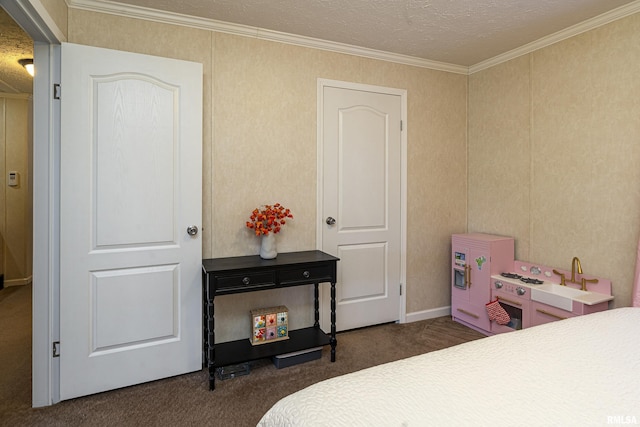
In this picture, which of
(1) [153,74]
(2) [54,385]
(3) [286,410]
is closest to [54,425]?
(2) [54,385]

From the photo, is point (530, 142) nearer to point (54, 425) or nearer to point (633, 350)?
point (633, 350)

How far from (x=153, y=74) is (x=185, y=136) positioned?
416mm

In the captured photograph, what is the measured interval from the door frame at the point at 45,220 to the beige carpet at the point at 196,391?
0.21 metres

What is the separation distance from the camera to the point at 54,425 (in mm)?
1904

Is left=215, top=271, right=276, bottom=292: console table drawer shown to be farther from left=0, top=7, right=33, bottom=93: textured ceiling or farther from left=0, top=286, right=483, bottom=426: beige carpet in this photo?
left=0, top=7, right=33, bottom=93: textured ceiling

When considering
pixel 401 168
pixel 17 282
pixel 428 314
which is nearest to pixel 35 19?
pixel 401 168

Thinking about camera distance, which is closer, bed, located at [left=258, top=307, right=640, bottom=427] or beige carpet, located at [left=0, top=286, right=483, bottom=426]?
bed, located at [left=258, top=307, right=640, bottom=427]

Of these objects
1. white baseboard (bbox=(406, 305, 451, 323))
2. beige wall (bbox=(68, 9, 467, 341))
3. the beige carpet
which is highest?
beige wall (bbox=(68, 9, 467, 341))

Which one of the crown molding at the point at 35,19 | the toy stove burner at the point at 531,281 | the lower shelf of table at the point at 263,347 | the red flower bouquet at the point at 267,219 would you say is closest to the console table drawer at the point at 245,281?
the red flower bouquet at the point at 267,219

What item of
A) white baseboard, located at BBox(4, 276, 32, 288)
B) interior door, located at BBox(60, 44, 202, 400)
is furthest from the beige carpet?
white baseboard, located at BBox(4, 276, 32, 288)

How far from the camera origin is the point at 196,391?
7.30ft

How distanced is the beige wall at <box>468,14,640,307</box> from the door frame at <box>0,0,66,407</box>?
3381 mm

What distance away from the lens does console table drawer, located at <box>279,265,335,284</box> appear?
2.46 metres

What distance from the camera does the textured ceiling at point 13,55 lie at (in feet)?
8.58
